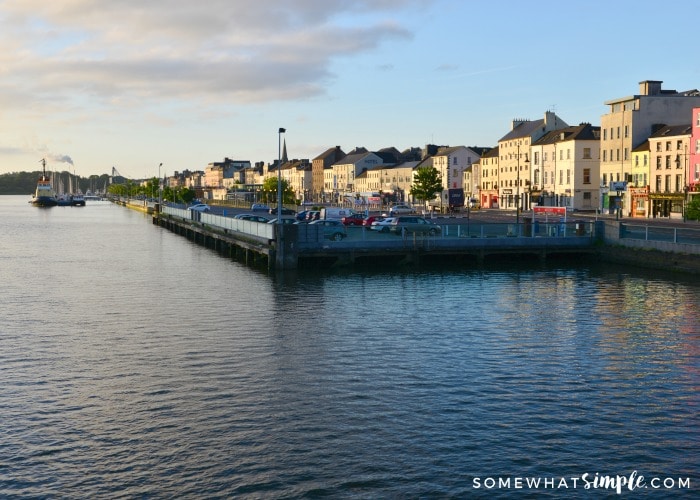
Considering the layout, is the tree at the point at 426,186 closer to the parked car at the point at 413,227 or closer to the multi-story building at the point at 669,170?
the multi-story building at the point at 669,170

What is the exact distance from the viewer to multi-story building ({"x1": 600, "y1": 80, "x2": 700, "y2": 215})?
116 metres

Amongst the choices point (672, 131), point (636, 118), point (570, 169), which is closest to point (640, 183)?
point (672, 131)

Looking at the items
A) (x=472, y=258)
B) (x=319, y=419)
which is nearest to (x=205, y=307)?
(x=319, y=419)

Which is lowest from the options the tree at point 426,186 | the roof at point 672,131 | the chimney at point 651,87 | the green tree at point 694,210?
the green tree at point 694,210

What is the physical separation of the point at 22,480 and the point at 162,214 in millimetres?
121770

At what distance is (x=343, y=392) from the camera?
23.5 meters

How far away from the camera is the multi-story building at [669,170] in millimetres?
102875

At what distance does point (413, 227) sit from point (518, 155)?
89764 mm

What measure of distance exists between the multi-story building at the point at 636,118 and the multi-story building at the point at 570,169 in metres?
7.76

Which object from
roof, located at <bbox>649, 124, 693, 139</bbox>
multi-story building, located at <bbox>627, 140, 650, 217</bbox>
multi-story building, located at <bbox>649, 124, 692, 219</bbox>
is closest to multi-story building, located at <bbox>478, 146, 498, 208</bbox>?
multi-story building, located at <bbox>627, 140, 650, 217</bbox>

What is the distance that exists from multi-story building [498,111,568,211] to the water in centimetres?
10458

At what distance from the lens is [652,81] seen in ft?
392

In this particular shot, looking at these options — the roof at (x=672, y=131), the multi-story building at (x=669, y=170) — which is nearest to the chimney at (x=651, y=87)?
the roof at (x=672, y=131)

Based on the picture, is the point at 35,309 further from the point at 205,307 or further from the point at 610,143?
the point at 610,143
